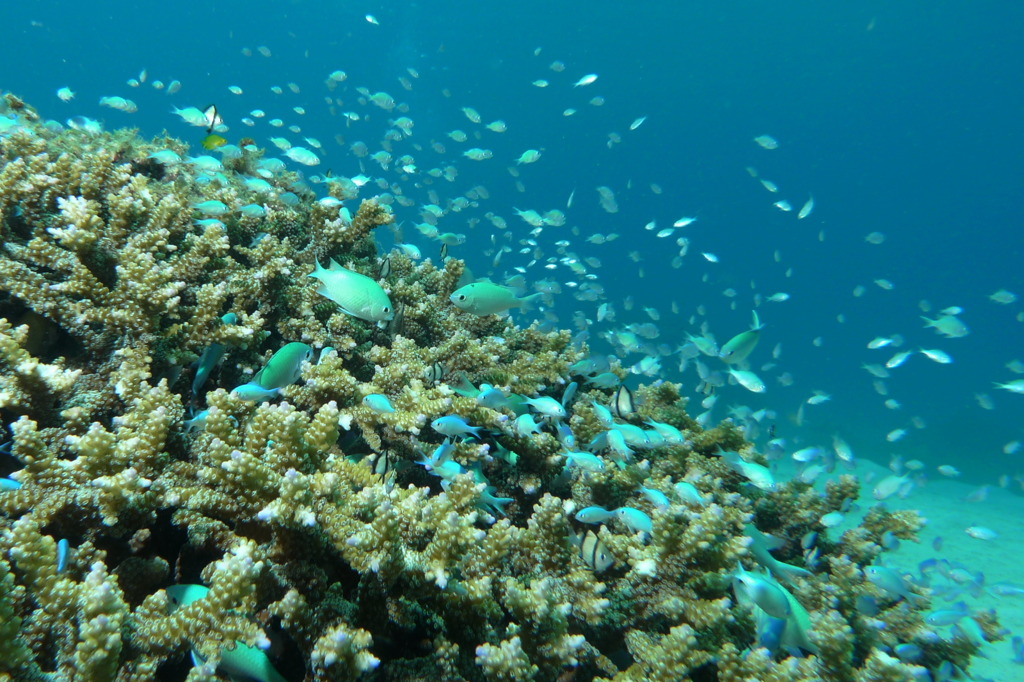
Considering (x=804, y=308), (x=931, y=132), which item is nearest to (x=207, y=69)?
(x=804, y=308)

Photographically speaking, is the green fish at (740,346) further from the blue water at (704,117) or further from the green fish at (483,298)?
the blue water at (704,117)

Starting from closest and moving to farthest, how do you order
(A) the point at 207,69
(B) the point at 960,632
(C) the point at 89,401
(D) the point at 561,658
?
(D) the point at 561,658, (C) the point at 89,401, (B) the point at 960,632, (A) the point at 207,69

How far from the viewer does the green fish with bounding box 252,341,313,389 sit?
2.68m

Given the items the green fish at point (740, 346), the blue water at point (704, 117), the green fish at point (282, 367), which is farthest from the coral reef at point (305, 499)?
the blue water at point (704, 117)

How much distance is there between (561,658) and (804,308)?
7770 centimetres

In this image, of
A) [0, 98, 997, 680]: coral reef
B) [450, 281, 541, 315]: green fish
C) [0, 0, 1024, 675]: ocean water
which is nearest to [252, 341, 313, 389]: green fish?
[0, 98, 997, 680]: coral reef

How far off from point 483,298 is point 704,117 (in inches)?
3906

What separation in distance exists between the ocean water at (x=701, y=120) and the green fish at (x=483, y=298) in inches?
1843

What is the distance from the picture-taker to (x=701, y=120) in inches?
3418

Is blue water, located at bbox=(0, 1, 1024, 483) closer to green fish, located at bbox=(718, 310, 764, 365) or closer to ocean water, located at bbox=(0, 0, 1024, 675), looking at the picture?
ocean water, located at bbox=(0, 0, 1024, 675)

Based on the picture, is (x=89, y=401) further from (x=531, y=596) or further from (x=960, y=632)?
(x=960, y=632)

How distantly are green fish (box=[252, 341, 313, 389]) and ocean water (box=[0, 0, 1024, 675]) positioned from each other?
158ft

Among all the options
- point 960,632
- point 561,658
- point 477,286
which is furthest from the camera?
point 960,632

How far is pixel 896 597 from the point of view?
4266 millimetres
